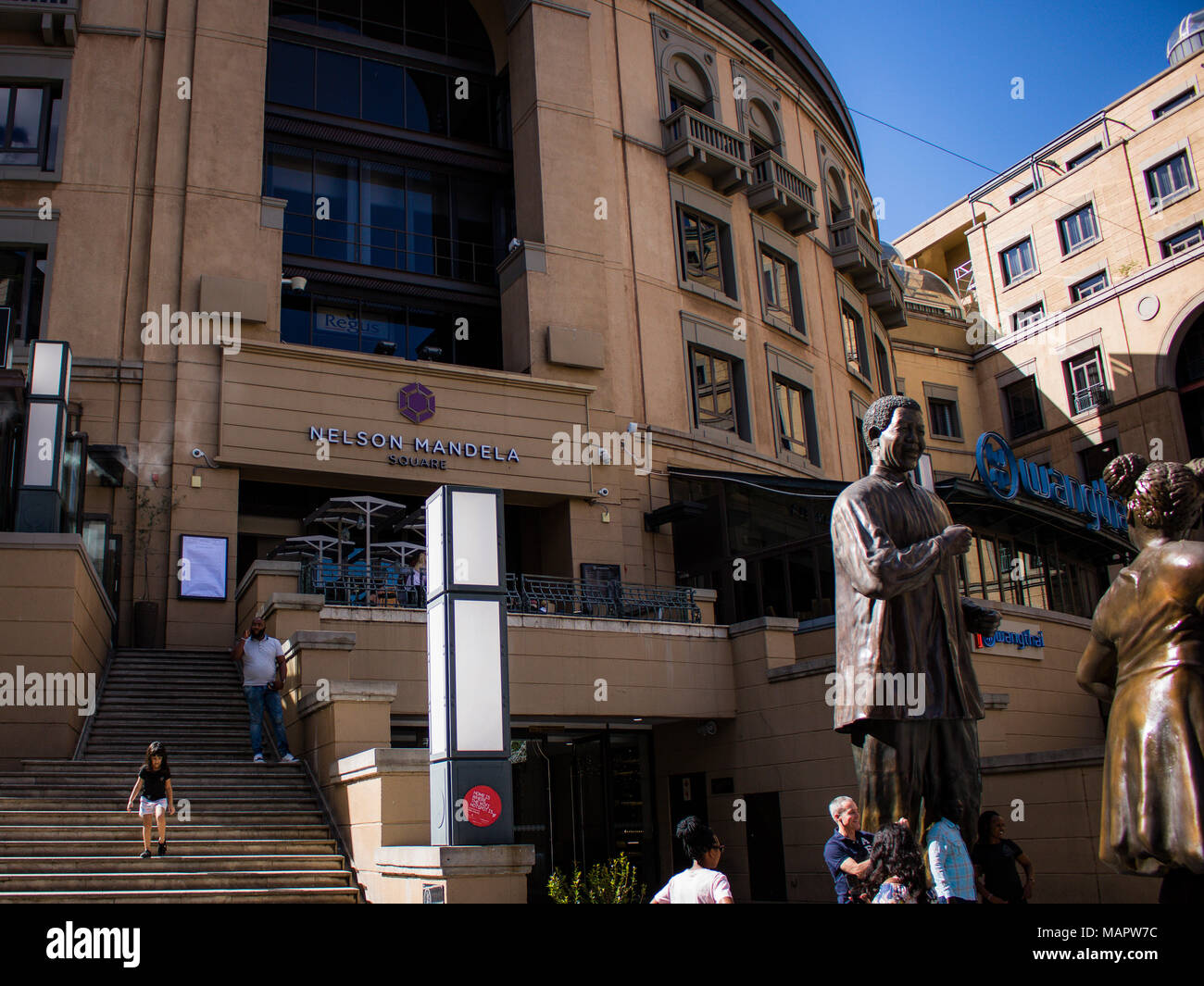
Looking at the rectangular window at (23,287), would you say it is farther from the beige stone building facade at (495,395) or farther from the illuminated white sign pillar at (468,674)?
the illuminated white sign pillar at (468,674)

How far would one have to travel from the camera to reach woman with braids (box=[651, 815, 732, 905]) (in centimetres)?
607

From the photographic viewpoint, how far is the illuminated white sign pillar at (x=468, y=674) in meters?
10.2

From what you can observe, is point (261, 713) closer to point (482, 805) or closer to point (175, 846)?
point (175, 846)

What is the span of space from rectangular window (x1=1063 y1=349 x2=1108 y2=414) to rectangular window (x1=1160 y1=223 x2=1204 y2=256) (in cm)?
476

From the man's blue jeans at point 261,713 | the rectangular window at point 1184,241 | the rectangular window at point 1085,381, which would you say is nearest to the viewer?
the man's blue jeans at point 261,713

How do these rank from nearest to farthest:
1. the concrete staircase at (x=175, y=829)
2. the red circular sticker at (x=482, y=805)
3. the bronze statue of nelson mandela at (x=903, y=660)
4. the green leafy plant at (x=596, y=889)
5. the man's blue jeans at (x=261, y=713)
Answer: the bronze statue of nelson mandela at (x=903, y=660) → the red circular sticker at (x=482, y=805) → the concrete staircase at (x=175, y=829) → the green leafy plant at (x=596, y=889) → the man's blue jeans at (x=261, y=713)

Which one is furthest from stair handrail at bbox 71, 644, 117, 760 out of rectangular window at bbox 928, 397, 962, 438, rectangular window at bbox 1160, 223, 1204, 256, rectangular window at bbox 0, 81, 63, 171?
rectangular window at bbox 1160, 223, 1204, 256

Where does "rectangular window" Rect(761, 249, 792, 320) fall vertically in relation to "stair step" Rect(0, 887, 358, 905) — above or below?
above

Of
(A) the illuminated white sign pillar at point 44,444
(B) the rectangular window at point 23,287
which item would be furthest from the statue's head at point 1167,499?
(B) the rectangular window at point 23,287

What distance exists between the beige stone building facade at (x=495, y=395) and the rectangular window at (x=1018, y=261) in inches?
730

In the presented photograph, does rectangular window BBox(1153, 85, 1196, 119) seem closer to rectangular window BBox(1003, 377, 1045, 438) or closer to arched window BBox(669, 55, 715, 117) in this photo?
rectangular window BBox(1003, 377, 1045, 438)

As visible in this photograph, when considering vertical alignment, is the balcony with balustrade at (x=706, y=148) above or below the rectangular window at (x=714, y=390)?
above

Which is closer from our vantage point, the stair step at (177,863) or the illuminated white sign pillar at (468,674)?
the illuminated white sign pillar at (468,674)
